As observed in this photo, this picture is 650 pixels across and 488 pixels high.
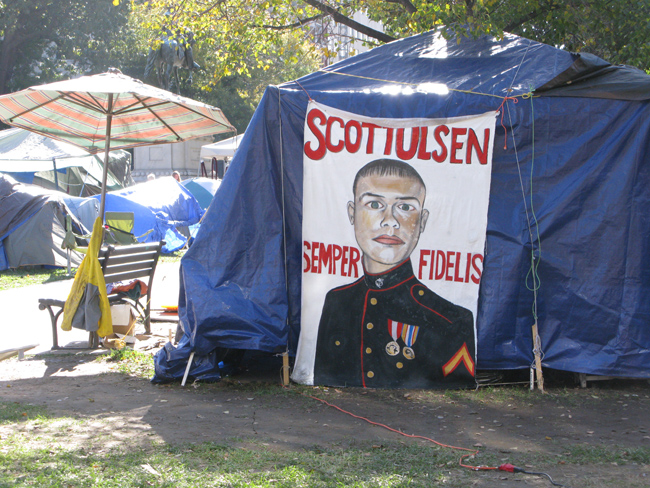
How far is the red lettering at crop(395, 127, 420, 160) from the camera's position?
18.5 feet

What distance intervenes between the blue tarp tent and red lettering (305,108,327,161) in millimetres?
109

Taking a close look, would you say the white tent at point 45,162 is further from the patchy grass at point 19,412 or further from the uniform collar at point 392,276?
the uniform collar at point 392,276

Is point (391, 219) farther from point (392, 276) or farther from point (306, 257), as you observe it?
point (306, 257)

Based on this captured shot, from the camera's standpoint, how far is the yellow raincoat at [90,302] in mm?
6488

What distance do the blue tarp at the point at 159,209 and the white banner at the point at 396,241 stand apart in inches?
402

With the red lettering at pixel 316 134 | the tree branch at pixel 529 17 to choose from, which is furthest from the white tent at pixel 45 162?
the red lettering at pixel 316 134

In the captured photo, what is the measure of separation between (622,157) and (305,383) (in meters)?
3.36

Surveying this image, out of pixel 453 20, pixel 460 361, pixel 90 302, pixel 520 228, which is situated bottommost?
pixel 460 361

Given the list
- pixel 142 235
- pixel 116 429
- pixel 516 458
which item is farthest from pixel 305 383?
pixel 142 235

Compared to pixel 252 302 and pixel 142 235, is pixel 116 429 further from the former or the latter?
pixel 142 235

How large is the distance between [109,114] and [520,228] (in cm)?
452

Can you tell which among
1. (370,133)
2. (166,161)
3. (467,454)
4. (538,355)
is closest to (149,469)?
(467,454)

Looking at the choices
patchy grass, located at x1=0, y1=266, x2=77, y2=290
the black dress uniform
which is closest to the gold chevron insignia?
the black dress uniform

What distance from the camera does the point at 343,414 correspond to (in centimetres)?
499
